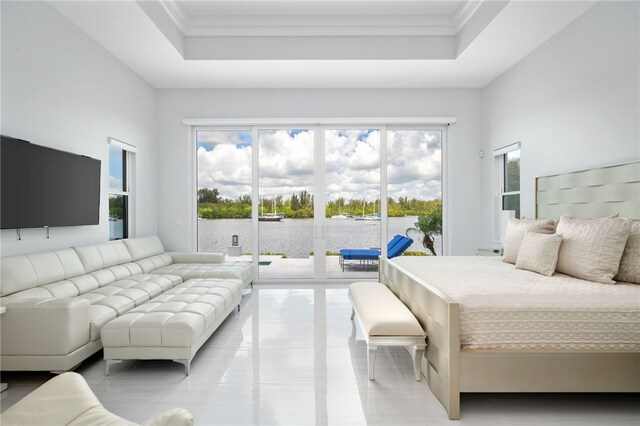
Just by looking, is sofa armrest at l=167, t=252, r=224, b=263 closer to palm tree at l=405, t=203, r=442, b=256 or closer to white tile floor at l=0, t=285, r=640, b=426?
white tile floor at l=0, t=285, r=640, b=426

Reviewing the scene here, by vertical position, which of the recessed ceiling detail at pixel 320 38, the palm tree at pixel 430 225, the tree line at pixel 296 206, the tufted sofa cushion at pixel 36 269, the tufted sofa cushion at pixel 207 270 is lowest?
the tufted sofa cushion at pixel 207 270

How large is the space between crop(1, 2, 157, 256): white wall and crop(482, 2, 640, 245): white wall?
206 inches

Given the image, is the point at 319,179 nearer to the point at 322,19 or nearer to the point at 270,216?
the point at 270,216

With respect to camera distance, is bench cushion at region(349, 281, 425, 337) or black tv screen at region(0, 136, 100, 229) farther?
black tv screen at region(0, 136, 100, 229)

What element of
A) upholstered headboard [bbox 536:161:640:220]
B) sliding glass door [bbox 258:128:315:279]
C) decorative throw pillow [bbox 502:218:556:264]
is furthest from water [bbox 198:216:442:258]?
decorative throw pillow [bbox 502:218:556:264]

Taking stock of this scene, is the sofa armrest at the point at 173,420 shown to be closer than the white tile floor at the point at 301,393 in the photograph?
Yes

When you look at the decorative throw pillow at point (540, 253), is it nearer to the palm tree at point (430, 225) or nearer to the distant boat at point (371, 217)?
the palm tree at point (430, 225)

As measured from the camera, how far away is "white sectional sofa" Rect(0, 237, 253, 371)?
2412 millimetres

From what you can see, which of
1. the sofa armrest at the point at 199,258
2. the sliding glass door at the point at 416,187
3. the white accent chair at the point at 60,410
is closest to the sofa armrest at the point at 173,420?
the white accent chair at the point at 60,410

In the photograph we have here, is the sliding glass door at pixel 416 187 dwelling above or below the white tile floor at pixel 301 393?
above

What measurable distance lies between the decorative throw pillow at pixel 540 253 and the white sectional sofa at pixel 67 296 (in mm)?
3230

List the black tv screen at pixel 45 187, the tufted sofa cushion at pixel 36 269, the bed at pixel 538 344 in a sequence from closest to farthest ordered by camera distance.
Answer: the bed at pixel 538 344 → the tufted sofa cushion at pixel 36 269 → the black tv screen at pixel 45 187

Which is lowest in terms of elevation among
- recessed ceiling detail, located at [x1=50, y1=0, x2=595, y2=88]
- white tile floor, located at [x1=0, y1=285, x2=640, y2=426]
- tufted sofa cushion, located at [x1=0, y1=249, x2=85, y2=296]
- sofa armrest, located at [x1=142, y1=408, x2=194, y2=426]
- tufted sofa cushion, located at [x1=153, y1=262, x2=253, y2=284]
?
white tile floor, located at [x1=0, y1=285, x2=640, y2=426]

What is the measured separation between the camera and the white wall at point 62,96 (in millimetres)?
3014
